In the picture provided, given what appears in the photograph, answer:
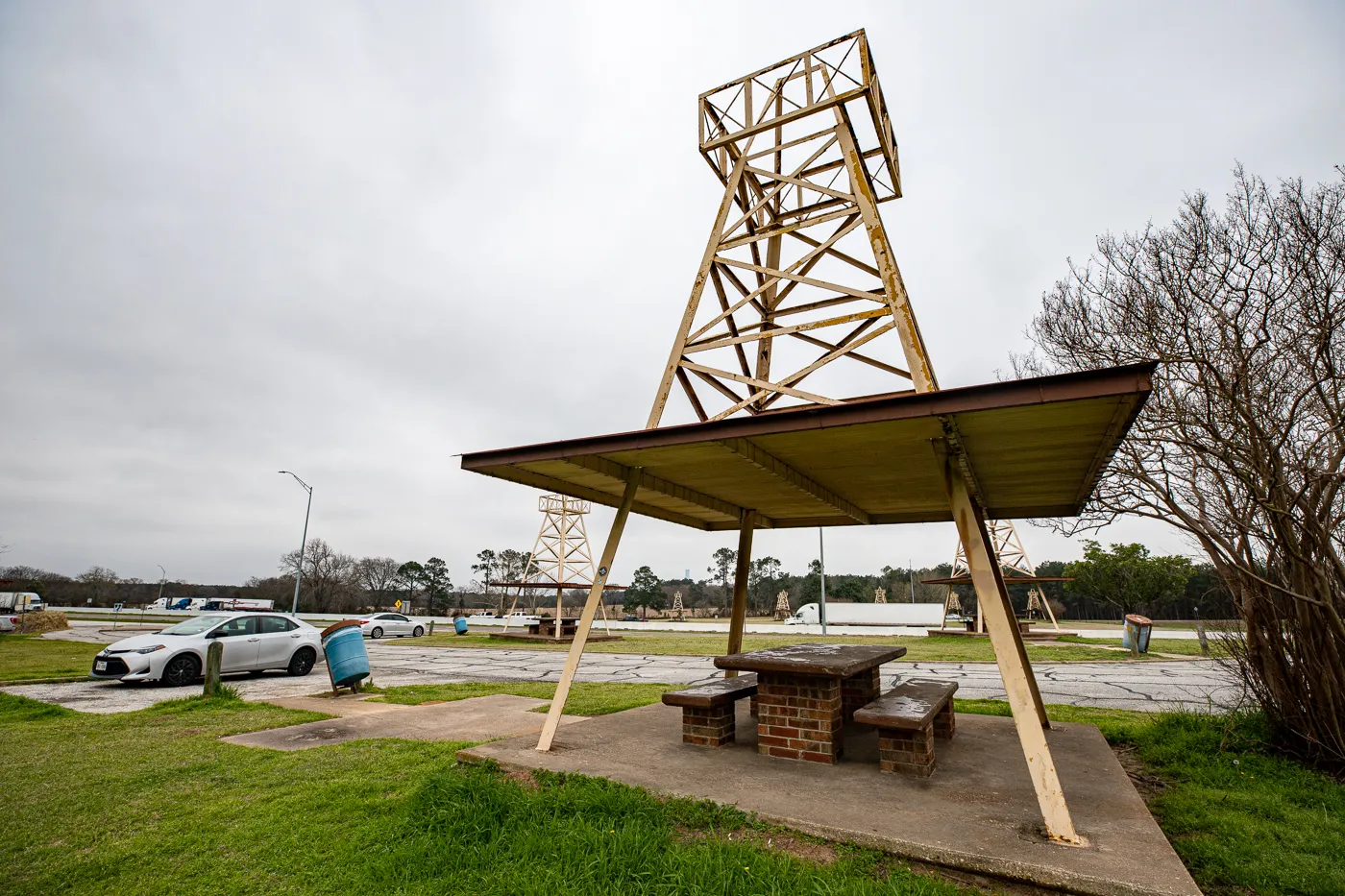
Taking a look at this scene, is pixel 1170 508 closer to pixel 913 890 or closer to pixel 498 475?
pixel 913 890

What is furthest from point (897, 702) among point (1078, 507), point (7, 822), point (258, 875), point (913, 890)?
point (7, 822)

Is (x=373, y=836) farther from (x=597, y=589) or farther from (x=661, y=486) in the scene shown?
(x=661, y=486)

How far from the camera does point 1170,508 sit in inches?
234

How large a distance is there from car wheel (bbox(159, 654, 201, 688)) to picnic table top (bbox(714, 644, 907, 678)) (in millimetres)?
11707

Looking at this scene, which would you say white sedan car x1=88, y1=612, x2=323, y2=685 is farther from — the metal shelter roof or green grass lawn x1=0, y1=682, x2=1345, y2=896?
the metal shelter roof

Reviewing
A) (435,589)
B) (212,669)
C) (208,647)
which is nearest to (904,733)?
(212,669)

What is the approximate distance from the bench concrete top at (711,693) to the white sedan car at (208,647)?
33.9 ft

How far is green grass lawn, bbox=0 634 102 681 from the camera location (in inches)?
498

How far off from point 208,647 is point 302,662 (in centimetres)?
310

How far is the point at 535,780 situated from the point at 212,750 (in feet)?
12.8

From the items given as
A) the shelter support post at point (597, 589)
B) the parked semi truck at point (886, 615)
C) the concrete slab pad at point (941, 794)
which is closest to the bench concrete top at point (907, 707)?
the concrete slab pad at point (941, 794)

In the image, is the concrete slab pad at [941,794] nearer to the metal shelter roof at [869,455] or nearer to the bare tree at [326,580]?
the metal shelter roof at [869,455]

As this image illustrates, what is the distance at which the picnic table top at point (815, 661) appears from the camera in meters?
4.73

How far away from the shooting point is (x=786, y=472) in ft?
18.0
